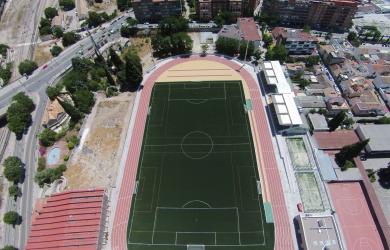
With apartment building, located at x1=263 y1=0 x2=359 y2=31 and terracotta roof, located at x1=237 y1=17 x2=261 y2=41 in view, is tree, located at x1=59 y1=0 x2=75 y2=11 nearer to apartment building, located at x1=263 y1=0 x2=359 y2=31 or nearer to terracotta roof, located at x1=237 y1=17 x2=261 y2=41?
terracotta roof, located at x1=237 y1=17 x2=261 y2=41

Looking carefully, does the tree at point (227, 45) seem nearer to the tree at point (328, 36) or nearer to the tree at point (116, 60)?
the tree at point (116, 60)

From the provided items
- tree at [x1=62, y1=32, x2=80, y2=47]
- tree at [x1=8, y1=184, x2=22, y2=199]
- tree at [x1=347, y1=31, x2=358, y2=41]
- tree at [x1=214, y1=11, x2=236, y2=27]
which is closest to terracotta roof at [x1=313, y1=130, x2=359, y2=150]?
tree at [x1=347, y1=31, x2=358, y2=41]

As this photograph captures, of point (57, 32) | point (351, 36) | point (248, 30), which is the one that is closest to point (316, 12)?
point (351, 36)

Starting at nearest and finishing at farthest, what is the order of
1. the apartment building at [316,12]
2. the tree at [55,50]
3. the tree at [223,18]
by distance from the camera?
the tree at [55,50] → the apartment building at [316,12] → the tree at [223,18]

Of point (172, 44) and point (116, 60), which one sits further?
point (172, 44)

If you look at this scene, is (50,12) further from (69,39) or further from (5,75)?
(5,75)

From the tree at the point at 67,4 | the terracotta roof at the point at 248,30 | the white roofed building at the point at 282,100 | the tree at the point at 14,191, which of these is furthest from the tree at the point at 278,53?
the tree at the point at 67,4

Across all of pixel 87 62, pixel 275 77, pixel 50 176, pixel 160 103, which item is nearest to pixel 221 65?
pixel 275 77
